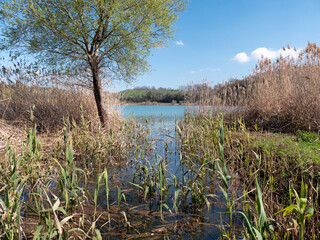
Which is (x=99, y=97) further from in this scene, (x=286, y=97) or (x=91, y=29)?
(x=286, y=97)

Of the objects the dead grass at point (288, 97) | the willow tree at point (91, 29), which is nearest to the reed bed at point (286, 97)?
the dead grass at point (288, 97)

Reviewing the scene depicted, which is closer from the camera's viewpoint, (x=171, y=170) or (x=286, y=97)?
(x=171, y=170)

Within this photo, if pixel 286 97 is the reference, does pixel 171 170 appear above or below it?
below

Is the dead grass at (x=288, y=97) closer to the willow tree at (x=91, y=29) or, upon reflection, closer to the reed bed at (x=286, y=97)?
the reed bed at (x=286, y=97)

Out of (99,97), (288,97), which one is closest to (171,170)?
(99,97)

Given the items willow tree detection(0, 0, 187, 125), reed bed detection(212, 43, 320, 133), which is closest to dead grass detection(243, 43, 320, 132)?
reed bed detection(212, 43, 320, 133)

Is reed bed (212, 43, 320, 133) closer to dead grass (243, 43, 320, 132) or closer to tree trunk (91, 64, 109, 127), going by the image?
dead grass (243, 43, 320, 132)

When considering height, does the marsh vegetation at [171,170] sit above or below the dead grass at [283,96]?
below

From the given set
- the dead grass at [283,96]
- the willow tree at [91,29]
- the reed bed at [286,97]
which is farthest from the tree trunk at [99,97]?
the reed bed at [286,97]

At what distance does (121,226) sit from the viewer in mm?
2537

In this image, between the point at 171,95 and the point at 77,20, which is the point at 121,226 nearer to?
the point at 77,20

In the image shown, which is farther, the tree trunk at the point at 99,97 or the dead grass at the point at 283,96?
the tree trunk at the point at 99,97

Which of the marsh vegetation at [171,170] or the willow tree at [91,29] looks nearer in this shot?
the marsh vegetation at [171,170]

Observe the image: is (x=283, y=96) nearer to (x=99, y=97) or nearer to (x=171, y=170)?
(x=171, y=170)
